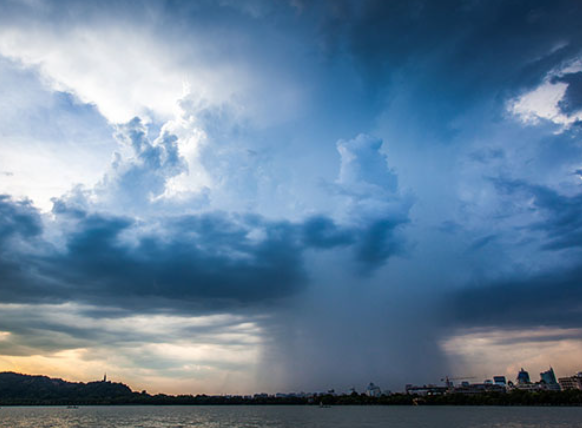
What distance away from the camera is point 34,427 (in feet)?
409

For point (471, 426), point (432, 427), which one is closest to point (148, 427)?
point (432, 427)

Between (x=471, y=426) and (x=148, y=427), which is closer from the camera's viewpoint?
(x=471, y=426)

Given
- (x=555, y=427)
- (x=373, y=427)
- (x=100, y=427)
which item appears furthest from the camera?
(x=100, y=427)

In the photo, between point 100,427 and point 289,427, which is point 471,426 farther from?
point 100,427

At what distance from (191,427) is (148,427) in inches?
574

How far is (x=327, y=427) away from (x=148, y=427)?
59405mm

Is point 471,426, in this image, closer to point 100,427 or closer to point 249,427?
point 249,427

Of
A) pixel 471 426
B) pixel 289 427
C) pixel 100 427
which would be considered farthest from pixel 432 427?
pixel 100 427

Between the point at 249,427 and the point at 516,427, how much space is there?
81172 millimetres

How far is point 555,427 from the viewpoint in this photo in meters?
108

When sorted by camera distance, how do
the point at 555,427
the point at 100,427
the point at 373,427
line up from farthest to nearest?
the point at 100,427, the point at 373,427, the point at 555,427

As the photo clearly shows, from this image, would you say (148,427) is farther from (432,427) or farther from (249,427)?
(432,427)

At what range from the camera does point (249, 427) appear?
399ft

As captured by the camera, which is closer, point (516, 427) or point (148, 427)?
point (516, 427)
